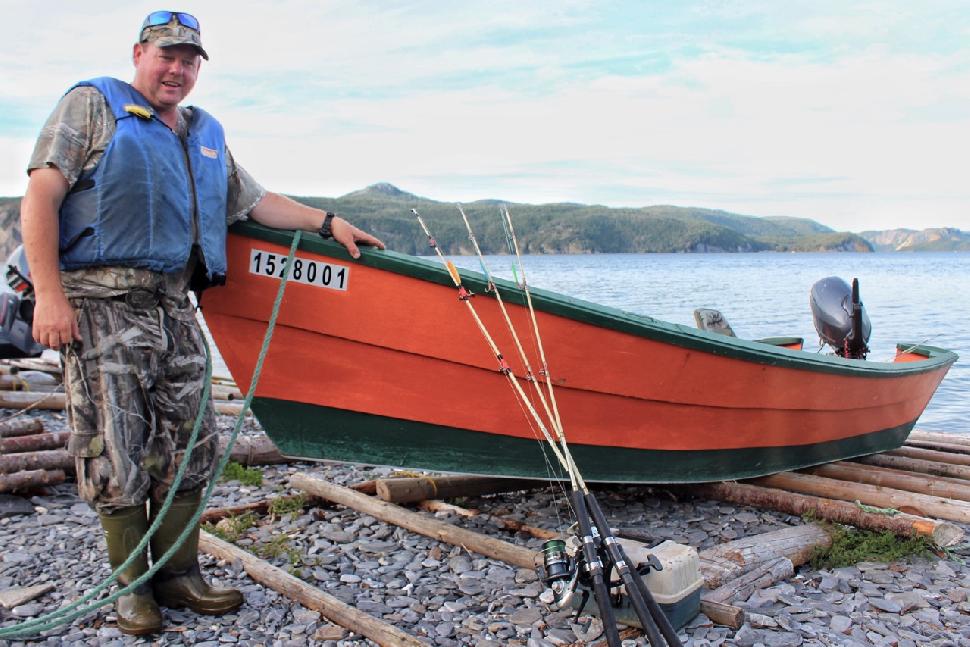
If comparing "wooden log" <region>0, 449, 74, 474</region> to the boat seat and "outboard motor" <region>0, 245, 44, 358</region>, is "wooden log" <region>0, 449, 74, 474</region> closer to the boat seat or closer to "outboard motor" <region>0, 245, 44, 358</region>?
"outboard motor" <region>0, 245, 44, 358</region>

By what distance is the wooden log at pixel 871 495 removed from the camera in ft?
17.7

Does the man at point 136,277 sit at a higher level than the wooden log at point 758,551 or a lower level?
higher

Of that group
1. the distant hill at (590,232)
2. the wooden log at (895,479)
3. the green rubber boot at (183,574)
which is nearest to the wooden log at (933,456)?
the wooden log at (895,479)

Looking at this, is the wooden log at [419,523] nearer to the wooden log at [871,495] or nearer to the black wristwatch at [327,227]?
the black wristwatch at [327,227]

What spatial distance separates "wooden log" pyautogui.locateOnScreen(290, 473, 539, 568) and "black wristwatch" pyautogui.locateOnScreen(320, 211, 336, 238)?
1.89 m

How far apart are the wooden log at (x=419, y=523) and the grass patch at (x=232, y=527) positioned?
0.51m

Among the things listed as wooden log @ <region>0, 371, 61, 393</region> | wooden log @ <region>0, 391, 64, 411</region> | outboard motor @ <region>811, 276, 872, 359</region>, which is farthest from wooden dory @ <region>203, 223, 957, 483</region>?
wooden log @ <region>0, 371, 61, 393</region>

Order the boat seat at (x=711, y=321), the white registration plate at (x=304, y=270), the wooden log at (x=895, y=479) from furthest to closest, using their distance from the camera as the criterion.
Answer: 1. the boat seat at (x=711, y=321)
2. the wooden log at (x=895, y=479)
3. the white registration plate at (x=304, y=270)

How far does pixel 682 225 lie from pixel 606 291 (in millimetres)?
115122

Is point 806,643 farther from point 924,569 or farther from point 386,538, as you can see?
point 386,538

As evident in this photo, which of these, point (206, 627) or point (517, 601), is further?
point (517, 601)

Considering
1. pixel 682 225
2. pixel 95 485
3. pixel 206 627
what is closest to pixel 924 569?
pixel 206 627

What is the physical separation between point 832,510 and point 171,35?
15.4ft

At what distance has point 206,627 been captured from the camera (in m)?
3.89
